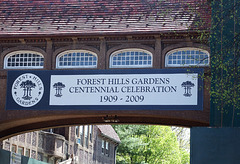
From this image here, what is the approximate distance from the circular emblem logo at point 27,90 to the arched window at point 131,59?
301 centimetres

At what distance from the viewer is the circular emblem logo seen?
964 inches

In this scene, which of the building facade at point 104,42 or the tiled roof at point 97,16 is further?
the tiled roof at point 97,16

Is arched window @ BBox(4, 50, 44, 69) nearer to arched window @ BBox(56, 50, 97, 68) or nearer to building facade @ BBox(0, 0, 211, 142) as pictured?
building facade @ BBox(0, 0, 211, 142)

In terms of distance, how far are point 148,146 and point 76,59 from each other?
22.8 m

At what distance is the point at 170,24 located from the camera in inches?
969

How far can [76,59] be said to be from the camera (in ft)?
82.7

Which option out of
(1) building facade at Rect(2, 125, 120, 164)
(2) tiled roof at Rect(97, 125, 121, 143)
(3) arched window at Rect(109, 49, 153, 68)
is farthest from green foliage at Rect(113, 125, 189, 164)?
(3) arched window at Rect(109, 49, 153, 68)

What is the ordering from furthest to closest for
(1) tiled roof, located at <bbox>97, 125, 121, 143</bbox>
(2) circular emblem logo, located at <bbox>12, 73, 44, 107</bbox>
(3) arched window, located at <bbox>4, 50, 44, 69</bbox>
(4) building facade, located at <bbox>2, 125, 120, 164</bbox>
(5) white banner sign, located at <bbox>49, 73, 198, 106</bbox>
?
(1) tiled roof, located at <bbox>97, 125, 121, 143</bbox>, (4) building facade, located at <bbox>2, 125, 120, 164</bbox>, (3) arched window, located at <bbox>4, 50, 44, 69</bbox>, (2) circular emblem logo, located at <bbox>12, 73, 44, 107</bbox>, (5) white banner sign, located at <bbox>49, 73, 198, 106</bbox>

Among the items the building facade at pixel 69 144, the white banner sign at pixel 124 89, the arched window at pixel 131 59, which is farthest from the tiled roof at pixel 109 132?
the white banner sign at pixel 124 89

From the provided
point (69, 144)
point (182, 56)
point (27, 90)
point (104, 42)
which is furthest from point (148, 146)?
point (27, 90)

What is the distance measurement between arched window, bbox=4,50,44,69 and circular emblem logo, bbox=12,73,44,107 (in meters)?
0.83

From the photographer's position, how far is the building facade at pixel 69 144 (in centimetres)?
3534

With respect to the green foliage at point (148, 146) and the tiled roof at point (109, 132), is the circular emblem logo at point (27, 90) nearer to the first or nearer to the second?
the green foliage at point (148, 146)

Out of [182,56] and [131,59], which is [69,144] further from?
[182,56]
